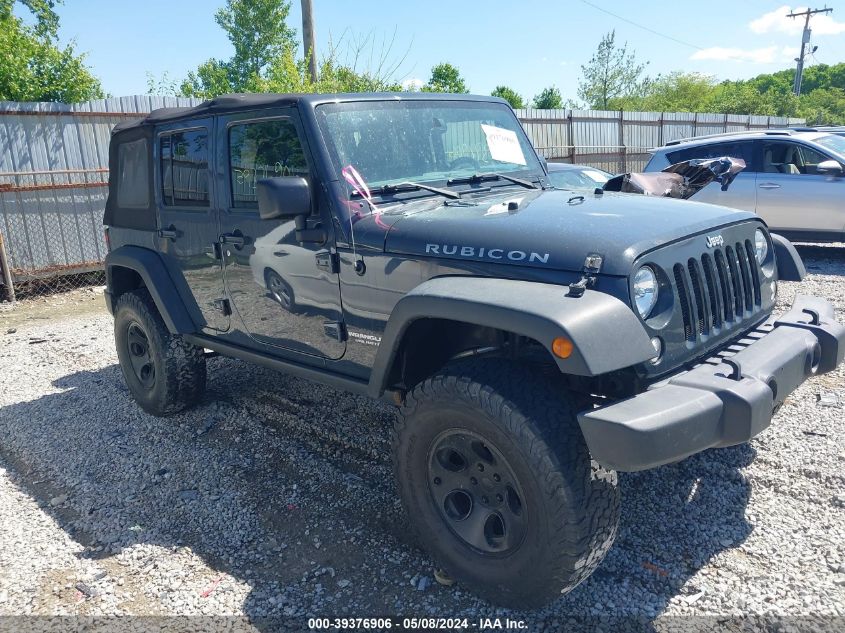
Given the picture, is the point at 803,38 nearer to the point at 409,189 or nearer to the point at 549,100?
the point at 549,100

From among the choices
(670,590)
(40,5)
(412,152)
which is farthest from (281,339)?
(40,5)

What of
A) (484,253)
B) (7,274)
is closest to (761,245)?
(484,253)

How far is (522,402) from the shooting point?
2.40 metres

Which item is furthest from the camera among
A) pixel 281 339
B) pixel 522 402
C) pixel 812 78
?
pixel 812 78

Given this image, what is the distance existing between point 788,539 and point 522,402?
1.53 metres

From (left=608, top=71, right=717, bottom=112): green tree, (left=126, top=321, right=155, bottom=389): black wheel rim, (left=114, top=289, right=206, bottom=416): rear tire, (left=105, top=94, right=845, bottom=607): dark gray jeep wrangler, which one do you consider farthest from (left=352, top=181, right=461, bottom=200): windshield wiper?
(left=608, top=71, right=717, bottom=112): green tree

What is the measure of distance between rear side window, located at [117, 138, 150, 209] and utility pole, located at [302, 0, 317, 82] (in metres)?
6.19

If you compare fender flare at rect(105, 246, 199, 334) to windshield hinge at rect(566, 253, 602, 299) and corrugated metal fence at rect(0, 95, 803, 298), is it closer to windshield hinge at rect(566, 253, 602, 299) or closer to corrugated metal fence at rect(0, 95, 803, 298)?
windshield hinge at rect(566, 253, 602, 299)

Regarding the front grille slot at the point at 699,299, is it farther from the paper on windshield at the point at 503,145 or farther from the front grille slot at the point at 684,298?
the paper on windshield at the point at 503,145

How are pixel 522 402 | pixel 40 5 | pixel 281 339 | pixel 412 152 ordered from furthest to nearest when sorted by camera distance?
pixel 40 5 < pixel 281 339 < pixel 412 152 < pixel 522 402

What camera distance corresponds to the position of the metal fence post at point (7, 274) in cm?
866

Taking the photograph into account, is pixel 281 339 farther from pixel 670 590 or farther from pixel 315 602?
pixel 670 590

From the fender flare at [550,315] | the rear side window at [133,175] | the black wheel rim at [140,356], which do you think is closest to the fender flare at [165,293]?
the rear side window at [133,175]

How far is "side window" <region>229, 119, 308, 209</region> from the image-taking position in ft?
10.9
